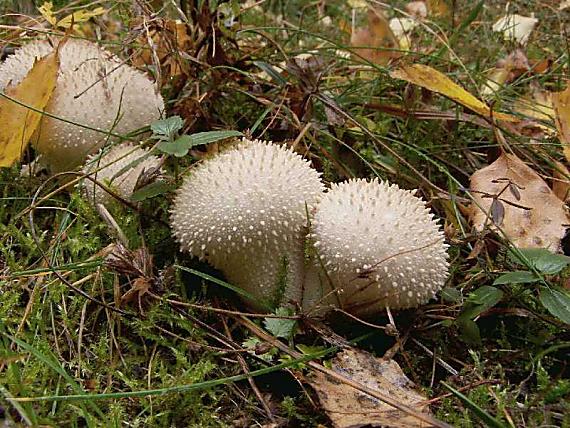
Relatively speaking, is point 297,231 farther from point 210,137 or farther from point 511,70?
point 511,70

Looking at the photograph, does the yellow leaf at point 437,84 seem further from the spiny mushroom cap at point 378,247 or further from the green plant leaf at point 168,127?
the green plant leaf at point 168,127

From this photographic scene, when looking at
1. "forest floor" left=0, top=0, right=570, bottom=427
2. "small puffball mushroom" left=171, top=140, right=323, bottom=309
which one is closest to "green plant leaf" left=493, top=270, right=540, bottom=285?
"forest floor" left=0, top=0, right=570, bottom=427

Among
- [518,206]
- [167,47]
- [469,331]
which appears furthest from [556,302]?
[167,47]

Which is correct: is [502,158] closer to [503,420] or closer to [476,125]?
[476,125]

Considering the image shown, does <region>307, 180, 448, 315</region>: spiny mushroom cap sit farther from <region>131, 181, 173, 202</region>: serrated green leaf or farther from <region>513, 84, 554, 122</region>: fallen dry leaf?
A: <region>513, 84, 554, 122</region>: fallen dry leaf

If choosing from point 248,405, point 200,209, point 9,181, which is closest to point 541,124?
point 200,209

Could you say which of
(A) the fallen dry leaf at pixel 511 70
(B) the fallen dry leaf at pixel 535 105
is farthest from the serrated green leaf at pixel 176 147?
(A) the fallen dry leaf at pixel 511 70
